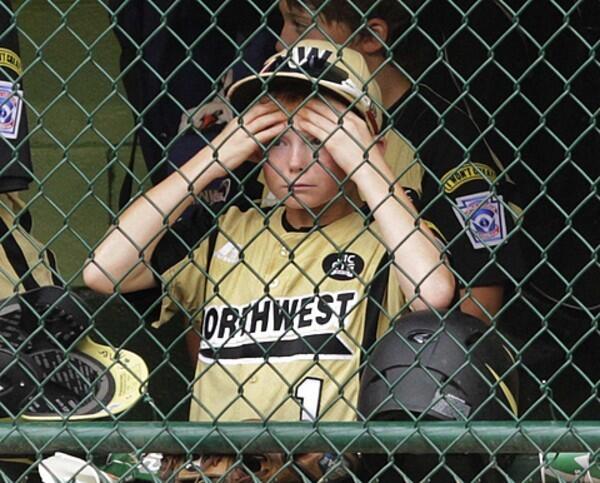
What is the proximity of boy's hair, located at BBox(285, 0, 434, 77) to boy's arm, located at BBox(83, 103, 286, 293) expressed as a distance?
17.7 inches

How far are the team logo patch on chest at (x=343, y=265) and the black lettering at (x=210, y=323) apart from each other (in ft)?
0.94

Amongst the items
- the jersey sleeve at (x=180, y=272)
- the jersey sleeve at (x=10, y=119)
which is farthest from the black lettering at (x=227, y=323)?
the jersey sleeve at (x=10, y=119)

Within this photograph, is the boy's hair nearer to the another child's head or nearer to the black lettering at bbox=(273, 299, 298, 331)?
the another child's head

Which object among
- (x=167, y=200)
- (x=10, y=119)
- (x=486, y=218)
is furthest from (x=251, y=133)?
(x=486, y=218)

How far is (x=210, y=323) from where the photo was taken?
4027mm

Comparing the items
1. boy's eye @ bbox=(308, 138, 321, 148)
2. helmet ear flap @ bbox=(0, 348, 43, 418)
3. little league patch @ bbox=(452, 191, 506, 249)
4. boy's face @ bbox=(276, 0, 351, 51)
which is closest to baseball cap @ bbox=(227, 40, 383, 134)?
boy's eye @ bbox=(308, 138, 321, 148)

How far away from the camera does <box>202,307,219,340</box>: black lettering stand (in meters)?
4.02

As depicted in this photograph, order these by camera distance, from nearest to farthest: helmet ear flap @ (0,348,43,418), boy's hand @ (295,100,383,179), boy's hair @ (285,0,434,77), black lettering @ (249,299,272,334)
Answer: helmet ear flap @ (0,348,43,418)
boy's hand @ (295,100,383,179)
black lettering @ (249,299,272,334)
boy's hair @ (285,0,434,77)

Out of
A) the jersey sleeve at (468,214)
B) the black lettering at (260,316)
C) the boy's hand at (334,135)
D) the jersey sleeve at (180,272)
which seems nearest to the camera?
A: the boy's hand at (334,135)

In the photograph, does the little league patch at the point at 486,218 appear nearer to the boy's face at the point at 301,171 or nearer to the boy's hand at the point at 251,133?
the boy's face at the point at 301,171

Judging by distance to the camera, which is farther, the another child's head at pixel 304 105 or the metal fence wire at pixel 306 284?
the another child's head at pixel 304 105

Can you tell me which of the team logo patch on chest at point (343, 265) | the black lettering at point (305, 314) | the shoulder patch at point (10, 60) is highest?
the shoulder patch at point (10, 60)

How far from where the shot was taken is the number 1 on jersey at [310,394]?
3.89m

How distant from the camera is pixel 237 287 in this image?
4.05 metres
